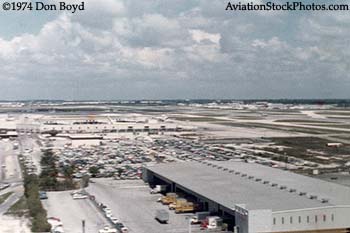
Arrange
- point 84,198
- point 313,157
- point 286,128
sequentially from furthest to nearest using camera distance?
point 286,128 < point 313,157 < point 84,198

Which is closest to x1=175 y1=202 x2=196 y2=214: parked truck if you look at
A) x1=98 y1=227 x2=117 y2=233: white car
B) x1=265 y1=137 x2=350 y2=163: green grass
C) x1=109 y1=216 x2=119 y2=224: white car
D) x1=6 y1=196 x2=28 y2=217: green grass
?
x1=109 y1=216 x2=119 y2=224: white car

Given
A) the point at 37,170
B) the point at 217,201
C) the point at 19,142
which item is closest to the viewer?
the point at 217,201

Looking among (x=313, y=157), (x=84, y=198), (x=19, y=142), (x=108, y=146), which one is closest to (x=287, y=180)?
(x=84, y=198)

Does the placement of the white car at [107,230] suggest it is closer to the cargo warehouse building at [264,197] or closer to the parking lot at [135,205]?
the parking lot at [135,205]

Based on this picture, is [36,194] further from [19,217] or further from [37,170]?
[37,170]

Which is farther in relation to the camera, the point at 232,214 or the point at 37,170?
the point at 37,170

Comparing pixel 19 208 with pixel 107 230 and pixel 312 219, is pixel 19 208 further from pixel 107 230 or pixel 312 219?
pixel 312 219

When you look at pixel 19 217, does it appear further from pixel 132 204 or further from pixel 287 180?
pixel 287 180

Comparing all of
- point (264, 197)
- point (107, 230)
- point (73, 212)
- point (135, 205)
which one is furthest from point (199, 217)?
point (73, 212)
